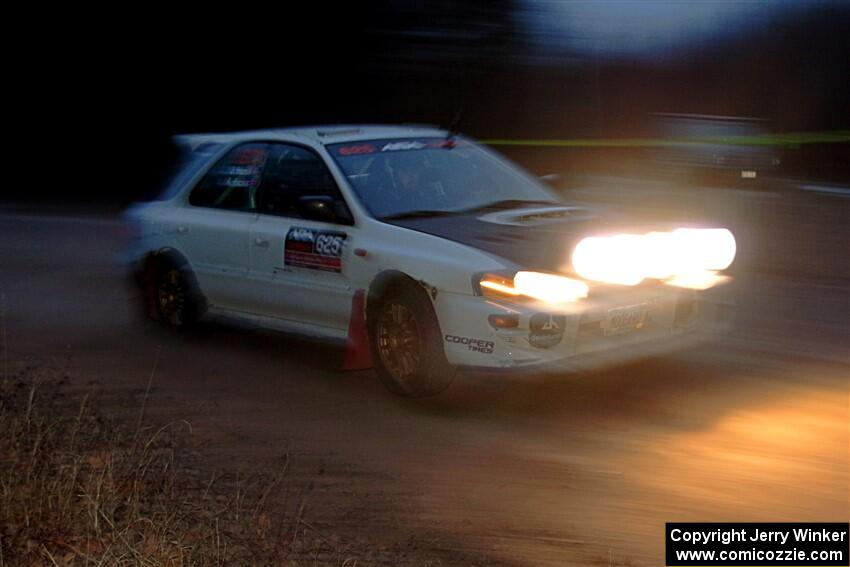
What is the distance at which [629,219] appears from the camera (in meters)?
7.31

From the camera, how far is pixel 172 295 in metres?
9.06

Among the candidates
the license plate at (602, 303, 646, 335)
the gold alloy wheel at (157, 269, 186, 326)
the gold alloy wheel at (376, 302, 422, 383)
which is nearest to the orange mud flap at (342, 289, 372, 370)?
the gold alloy wheel at (376, 302, 422, 383)

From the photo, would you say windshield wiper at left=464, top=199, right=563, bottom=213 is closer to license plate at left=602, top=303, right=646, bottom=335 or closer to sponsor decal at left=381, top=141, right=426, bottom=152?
sponsor decal at left=381, top=141, right=426, bottom=152

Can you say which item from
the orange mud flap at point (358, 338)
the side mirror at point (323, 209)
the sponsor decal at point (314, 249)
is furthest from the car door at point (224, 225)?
the orange mud flap at point (358, 338)

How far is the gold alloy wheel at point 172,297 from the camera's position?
8953 millimetres

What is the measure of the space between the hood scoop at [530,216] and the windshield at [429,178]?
1.03 feet

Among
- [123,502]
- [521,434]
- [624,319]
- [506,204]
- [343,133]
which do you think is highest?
[343,133]

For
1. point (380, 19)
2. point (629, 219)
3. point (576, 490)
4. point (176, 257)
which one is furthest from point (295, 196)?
point (380, 19)

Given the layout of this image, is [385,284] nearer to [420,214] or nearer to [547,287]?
[420,214]

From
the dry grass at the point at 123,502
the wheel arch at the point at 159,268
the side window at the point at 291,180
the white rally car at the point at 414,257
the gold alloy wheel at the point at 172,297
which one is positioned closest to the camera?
the dry grass at the point at 123,502

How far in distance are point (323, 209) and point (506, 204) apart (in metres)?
1.12

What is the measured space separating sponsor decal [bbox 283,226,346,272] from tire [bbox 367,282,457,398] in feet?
1.54

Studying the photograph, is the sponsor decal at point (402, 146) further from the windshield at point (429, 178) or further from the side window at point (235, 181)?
the side window at point (235, 181)

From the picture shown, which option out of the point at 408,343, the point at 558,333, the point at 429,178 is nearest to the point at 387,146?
the point at 429,178
